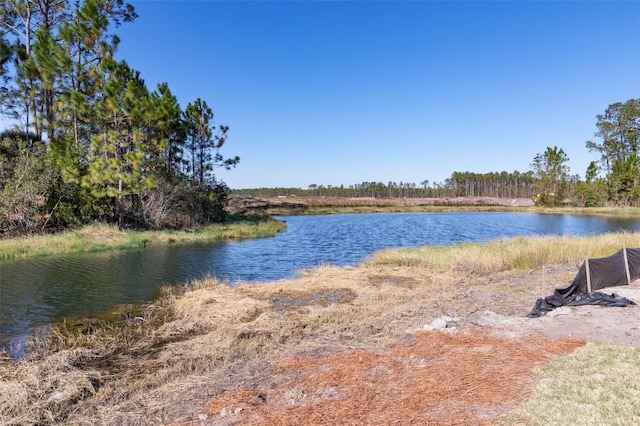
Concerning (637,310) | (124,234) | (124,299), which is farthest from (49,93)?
(637,310)

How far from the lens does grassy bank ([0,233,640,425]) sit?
479cm

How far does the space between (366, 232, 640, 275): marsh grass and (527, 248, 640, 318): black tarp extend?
3859 millimetres

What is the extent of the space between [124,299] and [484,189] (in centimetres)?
14751

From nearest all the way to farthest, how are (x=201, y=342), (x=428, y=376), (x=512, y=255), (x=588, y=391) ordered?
1. (x=588, y=391)
2. (x=428, y=376)
3. (x=201, y=342)
4. (x=512, y=255)

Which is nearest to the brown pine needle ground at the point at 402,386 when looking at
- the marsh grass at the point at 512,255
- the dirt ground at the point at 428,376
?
the dirt ground at the point at 428,376

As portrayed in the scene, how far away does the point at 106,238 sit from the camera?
2425 cm

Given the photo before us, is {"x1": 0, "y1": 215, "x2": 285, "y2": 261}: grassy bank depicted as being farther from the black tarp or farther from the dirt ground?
the black tarp

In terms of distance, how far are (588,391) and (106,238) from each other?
26385 mm

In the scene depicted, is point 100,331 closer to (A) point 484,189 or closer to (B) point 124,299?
(B) point 124,299

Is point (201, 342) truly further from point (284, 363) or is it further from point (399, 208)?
point (399, 208)

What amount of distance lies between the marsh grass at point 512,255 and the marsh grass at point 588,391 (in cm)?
1007

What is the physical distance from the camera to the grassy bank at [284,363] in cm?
479

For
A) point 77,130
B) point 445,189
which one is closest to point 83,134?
point 77,130

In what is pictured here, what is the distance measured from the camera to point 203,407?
5.05 meters
